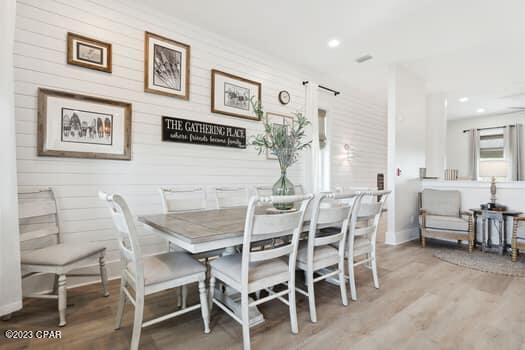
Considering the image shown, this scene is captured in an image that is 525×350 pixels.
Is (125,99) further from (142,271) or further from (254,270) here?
(254,270)

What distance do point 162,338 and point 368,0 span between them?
3.60 m

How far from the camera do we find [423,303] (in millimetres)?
2268

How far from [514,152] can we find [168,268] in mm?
9362

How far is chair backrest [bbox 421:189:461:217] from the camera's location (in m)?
4.23

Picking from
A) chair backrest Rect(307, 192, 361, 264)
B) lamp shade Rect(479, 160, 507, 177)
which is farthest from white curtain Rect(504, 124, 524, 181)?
chair backrest Rect(307, 192, 361, 264)

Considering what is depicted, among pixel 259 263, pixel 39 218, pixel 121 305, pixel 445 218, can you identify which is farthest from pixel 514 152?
pixel 39 218

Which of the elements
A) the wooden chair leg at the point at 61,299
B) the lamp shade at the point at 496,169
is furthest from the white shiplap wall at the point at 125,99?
the lamp shade at the point at 496,169

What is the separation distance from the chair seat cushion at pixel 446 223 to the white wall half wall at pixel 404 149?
0.45m

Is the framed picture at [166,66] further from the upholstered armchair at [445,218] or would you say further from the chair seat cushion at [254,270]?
→ the upholstered armchair at [445,218]

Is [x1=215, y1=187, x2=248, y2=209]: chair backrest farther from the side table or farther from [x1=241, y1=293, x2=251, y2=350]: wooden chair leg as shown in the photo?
the side table

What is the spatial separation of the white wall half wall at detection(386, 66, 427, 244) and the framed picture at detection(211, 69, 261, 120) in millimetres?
2304

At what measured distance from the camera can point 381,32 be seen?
3.43 meters

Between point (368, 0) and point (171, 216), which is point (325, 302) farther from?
point (368, 0)

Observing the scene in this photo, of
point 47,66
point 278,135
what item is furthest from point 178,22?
point 278,135
